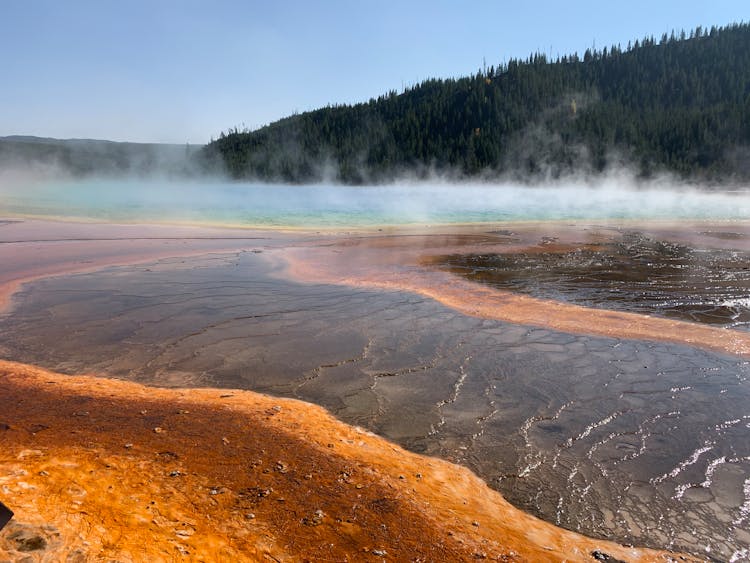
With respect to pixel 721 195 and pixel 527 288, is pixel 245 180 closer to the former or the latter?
pixel 721 195

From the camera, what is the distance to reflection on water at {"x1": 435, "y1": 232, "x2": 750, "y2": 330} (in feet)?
31.5

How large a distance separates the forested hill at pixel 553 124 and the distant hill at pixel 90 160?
68.5ft

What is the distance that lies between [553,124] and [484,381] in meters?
97.1

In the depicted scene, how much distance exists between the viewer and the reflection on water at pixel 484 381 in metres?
3.92

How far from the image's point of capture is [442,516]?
3.46m

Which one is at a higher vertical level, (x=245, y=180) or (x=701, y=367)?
(x=245, y=180)

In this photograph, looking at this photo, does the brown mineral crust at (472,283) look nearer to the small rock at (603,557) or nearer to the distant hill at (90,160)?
the small rock at (603,557)

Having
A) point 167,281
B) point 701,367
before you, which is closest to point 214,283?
point 167,281

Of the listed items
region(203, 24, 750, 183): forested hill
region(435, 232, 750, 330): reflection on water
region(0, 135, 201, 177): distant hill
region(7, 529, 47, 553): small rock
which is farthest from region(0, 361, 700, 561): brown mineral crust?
region(0, 135, 201, 177): distant hill

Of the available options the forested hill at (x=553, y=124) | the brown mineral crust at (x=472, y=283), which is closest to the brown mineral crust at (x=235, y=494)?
the brown mineral crust at (x=472, y=283)

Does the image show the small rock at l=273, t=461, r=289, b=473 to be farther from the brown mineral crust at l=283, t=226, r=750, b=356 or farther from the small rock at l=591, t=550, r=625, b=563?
the brown mineral crust at l=283, t=226, r=750, b=356

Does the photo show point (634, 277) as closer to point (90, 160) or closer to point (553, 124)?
point (553, 124)

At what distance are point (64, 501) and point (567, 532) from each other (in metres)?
3.40

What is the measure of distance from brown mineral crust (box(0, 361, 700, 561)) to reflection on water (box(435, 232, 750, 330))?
22.9ft
